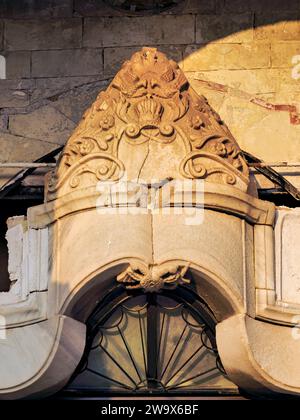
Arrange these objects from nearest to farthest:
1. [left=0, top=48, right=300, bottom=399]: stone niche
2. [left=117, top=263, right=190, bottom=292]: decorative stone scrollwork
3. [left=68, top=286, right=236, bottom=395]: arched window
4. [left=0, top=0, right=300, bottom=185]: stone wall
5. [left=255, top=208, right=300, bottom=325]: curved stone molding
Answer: [left=117, top=263, right=190, bottom=292]: decorative stone scrollwork → [left=0, top=48, right=300, bottom=399]: stone niche → [left=255, top=208, right=300, bottom=325]: curved stone molding → [left=68, top=286, right=236, bottom=395]: arched window → [left=0, top=0, right=300, bottom=185]: stone wall

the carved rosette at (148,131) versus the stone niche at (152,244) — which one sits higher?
the carved rosette at (148,131)

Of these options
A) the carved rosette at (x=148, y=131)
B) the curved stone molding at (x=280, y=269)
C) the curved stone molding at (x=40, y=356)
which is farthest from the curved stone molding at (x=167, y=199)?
the curved stone molding at (x=40, y=356)

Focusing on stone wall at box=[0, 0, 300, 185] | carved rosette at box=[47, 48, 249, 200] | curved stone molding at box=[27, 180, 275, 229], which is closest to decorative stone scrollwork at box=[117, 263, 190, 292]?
curved stone molding at box=[27, 180, 275, 229]

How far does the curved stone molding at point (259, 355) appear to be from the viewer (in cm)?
1166

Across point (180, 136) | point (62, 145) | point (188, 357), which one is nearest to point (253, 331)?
point (188, 357)

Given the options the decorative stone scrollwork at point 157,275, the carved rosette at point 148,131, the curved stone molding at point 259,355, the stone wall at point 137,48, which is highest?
the stone wall at point 137,48

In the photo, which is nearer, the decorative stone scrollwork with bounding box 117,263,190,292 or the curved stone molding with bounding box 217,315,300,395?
the decorative stone scrollwork with bounding box 117,263,190,292

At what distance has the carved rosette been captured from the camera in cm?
1189

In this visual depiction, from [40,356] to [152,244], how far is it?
101cm

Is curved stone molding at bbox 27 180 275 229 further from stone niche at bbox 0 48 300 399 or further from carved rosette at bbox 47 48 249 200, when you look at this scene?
carved rosette at bbox 47 48 249 200

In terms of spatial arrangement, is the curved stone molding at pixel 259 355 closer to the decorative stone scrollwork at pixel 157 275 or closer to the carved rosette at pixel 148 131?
the decorative stone scrollwork at pixel 157 275

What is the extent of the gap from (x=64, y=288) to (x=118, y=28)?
265 cm

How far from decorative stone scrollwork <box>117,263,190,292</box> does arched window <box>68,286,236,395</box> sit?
Result: 1.41 ft

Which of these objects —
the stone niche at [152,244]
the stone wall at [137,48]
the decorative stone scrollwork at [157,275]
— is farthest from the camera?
the stone wall at [137,48]
